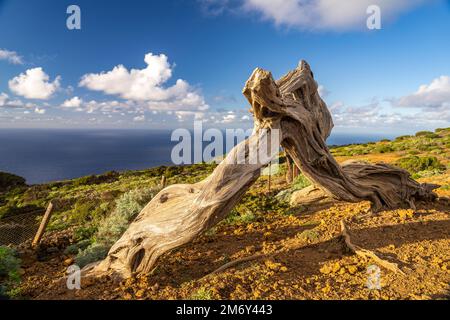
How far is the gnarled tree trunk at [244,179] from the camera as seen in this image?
13.8 ft

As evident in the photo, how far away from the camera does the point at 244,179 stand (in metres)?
4.29

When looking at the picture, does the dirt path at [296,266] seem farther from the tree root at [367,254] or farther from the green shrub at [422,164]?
the green shrub at [422,164]

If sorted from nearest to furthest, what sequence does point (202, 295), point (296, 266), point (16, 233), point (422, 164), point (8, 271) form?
point (202, 295), point (296, 266), point (8, 271), point (16, 233), point (422, 164)

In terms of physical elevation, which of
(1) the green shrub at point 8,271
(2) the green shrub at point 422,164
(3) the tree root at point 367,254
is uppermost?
(2) the green shrub at point 422,164

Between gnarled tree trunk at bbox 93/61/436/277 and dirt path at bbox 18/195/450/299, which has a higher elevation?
gnarled tree trunk at bbox 93/61/436/277

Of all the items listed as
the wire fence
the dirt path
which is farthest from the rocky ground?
the wire fence

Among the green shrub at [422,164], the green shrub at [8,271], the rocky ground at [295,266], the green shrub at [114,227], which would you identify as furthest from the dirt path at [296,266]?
the green shrub at [422,164]

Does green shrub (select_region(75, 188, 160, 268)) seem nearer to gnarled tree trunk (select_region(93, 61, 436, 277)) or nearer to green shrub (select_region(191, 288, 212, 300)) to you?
gnarled tree trunk (select_region(93, 61, 436, 277))

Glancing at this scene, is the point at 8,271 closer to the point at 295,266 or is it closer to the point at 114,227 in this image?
the point at 114,227

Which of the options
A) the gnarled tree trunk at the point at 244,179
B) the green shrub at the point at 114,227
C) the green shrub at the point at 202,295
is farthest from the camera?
the green shrub at the point at 114,227

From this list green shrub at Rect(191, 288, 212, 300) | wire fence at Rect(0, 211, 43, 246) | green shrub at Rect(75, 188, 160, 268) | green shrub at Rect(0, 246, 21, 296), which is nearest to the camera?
green shrub at Rect(191, 288, 212, 300)

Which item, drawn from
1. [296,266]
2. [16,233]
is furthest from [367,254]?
[16,233]

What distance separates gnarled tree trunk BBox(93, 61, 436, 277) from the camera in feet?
13.8
